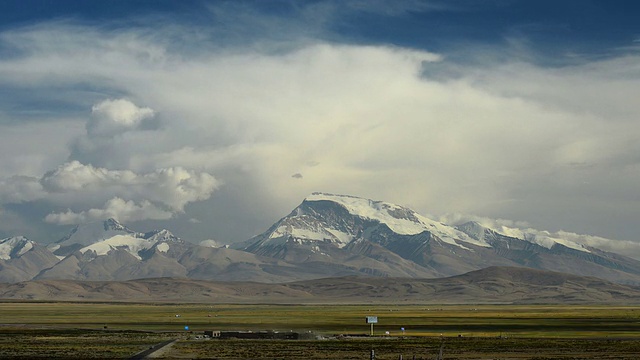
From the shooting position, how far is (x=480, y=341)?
10256cm

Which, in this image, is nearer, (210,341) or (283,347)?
(283,347)

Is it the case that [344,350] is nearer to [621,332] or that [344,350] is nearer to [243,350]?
[243,350]

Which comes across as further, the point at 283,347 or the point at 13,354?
the point at 283,347

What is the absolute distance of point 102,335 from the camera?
116m

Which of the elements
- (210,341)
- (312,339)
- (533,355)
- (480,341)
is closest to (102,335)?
(210,341)

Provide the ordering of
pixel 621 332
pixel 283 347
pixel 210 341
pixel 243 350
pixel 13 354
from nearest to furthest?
pixel 13 354, pixel 243 350, pixel 283 347, pixel 210 341, pixel 621 332

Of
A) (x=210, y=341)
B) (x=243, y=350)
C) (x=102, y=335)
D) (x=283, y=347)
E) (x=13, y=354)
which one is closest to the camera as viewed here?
(x=13, y=354)

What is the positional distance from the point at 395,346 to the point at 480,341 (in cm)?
1368

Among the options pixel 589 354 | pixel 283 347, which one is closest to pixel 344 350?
pixel 283 347

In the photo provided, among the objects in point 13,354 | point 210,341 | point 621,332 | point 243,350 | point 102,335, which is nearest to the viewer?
point 13,354

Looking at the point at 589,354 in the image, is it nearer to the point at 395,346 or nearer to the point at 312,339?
the point at 395,346

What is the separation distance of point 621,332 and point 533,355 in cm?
4992

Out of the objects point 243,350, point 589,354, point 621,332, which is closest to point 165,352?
point 243,350

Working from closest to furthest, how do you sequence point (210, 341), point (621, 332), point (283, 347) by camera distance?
point (283, 347) < point (210, 341) < point (621, 332)
